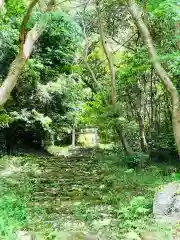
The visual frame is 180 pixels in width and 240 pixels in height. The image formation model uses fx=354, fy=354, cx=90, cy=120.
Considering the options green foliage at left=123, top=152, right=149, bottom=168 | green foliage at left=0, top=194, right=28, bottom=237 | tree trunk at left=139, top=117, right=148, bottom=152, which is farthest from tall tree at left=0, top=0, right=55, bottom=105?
tree trunk at left=139, top=117, right=148, bottom=152

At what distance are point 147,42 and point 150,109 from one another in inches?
249

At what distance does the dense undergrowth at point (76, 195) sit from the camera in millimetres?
6016

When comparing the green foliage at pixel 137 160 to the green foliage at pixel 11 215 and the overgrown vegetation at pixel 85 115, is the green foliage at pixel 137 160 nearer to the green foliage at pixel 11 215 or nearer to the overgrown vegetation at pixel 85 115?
the overgrown vegetation at pixel 85 115

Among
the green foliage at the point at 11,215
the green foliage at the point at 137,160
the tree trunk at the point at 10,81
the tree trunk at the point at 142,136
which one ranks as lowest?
the green foliage at the point at 11,215

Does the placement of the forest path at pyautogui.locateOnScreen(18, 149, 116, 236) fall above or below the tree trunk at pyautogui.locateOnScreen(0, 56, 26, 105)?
below

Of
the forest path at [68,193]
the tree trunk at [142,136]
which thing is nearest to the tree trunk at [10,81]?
the forest path at [68,193]

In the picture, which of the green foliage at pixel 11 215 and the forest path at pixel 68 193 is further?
the forest path at pixel 68 193

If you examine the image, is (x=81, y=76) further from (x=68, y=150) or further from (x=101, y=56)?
(x=68, y=150)

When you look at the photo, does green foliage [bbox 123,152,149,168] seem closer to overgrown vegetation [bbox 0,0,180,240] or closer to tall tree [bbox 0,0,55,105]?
overgrown vegetation [bbox 0,0,180,240]

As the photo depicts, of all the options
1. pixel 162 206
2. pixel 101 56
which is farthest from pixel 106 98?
pixel 162 206

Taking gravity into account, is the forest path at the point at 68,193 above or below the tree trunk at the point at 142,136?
below

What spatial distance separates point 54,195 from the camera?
849 cm

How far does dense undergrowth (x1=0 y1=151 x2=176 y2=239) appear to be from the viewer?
6016 mm

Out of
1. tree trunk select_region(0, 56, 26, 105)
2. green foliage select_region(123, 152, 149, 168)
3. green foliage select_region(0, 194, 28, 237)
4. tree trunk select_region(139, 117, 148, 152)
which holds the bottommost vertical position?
green foliage select_region(0, 194, 28, 237)
